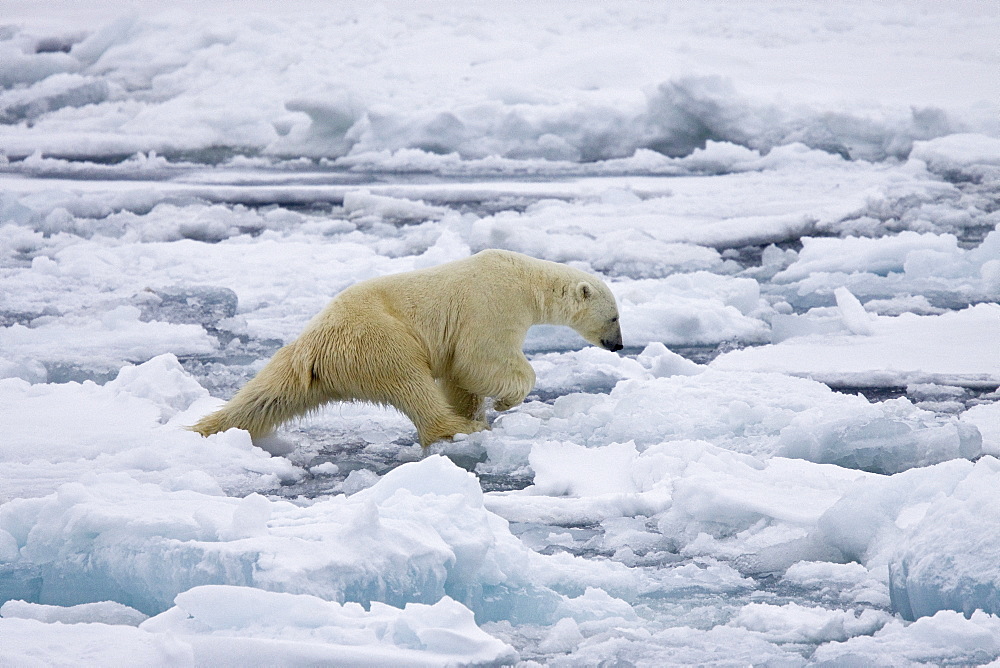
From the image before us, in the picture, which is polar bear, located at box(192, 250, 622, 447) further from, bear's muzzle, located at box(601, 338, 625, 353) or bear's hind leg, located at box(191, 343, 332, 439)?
bear's muzzle, located at box(601, 338, 625, 353)

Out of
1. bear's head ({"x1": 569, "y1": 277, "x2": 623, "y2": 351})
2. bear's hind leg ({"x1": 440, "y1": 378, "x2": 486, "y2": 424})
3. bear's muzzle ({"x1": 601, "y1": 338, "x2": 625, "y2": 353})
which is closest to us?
bear's hind leg ({"x1": 440, "y1": 378, "x2": 486, "y2": 424})

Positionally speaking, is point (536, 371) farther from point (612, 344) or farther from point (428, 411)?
point (428, 411)

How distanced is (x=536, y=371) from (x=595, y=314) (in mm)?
644

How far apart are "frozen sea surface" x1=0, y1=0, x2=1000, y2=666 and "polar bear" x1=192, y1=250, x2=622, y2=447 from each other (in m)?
0.15


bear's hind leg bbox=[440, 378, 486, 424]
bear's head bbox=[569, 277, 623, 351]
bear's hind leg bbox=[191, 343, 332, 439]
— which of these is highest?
bear's head bbox=[569, 277, 623, 351]

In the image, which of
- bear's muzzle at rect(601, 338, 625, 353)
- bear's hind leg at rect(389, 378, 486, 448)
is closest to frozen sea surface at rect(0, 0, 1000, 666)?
bear's hind leg at rect(389, 378, 486, 448)

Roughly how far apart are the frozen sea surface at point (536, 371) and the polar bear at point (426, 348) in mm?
150

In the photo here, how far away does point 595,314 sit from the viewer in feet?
13.5

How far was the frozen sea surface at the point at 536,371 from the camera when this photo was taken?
2.15 meters

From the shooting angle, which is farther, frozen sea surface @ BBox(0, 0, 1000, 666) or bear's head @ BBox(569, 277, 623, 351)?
bear's head @ BBox(569, 277, 623, 351)

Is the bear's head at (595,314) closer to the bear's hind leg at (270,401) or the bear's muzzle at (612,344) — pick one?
the bear's muzzle at (612,344)

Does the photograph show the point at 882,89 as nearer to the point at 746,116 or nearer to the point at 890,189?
the point at 746,116

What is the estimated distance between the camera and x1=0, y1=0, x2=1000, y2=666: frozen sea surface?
2150 millimetres

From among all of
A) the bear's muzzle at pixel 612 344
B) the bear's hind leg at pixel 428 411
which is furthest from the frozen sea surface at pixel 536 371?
the bear's muzzle at pixel 612 344
